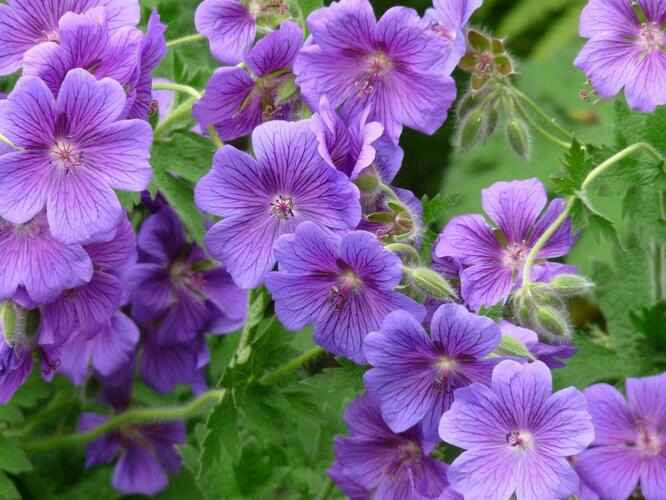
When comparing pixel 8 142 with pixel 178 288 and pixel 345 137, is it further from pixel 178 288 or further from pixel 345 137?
pixel 178 288

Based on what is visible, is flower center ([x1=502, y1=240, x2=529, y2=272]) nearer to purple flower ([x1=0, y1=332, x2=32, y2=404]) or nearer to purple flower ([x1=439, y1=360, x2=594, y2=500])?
purple flower ([x1=439, y1=360, x2=594, y2=500])

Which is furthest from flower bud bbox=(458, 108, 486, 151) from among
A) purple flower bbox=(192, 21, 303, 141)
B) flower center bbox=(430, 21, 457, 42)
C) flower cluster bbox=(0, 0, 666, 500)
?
purple flower bbox=(192, 21, 303, 141)

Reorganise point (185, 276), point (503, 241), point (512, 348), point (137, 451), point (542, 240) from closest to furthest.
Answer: point (512, 348), point (542, 240), point (503, 241), point (185, 276), point (137, 451)

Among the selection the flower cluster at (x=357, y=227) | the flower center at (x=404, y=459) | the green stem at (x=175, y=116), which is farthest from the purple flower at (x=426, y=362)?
the green stem at (x=175, y=116)

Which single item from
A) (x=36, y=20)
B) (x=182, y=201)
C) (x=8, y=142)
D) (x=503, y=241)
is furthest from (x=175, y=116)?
(x=503, y=241)

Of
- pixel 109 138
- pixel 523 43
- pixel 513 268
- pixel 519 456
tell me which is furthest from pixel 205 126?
pixel 523 43

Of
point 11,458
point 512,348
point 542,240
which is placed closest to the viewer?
point 512,348

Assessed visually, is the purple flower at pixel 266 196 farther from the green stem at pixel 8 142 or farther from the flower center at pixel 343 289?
the green stem at pixel 8 142
